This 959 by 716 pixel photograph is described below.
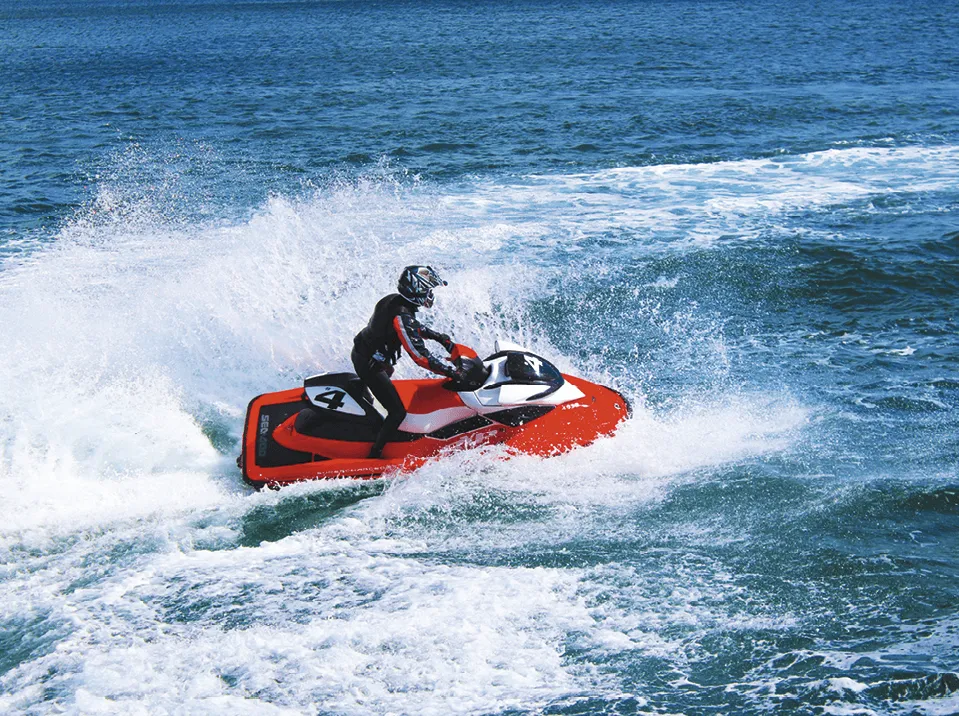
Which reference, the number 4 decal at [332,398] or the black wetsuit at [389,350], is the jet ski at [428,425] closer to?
the number 4 decal at [332,398]

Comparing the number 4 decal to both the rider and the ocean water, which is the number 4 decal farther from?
the ocean water

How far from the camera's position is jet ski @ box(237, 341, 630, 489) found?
9203 mm

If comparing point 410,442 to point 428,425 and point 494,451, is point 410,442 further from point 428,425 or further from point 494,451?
point 494,451

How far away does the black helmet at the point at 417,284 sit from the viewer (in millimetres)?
8789

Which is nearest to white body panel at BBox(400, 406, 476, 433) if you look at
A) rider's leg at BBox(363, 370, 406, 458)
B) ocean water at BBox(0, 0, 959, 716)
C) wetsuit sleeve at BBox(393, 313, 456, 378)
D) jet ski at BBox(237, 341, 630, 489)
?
jet ski at BBox(237, 341, 630, 489)

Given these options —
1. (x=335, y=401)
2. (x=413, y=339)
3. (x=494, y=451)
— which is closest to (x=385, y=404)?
(x=335, y=401)

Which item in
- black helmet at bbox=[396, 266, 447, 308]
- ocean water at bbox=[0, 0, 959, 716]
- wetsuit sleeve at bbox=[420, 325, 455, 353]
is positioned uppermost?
black helmet at bbox=[396, 266, 447, 308]

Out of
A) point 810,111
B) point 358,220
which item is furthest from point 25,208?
point 810,111

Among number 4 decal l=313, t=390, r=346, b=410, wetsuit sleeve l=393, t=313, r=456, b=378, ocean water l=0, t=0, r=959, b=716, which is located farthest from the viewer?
number 4 decal l=313, t=390, r=346, b=410

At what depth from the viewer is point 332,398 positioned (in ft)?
31.0

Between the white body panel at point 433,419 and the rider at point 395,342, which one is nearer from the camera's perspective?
the rider at point 395,342

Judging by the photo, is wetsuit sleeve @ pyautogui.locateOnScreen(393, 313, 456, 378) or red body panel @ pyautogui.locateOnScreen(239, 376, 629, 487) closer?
wetsuit sleeve @ pyautogui.locateOnScreen(393, 313, 456, 378)

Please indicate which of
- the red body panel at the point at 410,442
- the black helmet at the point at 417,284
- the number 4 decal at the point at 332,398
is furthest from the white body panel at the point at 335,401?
the black helmet at the point at 417,284

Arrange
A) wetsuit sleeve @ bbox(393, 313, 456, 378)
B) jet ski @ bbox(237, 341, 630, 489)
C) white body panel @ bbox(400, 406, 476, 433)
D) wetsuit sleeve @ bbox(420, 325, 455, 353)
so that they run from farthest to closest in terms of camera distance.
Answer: white body panel @ bbox(400, 406, 476, 433) < jet ski @ bbox(237, 341, 630, 489) < wetsuit sleeve @ bbox(420, 325, 455, 353) < wetsuit sleeve @ bbox(393, 313, 456, 378)
